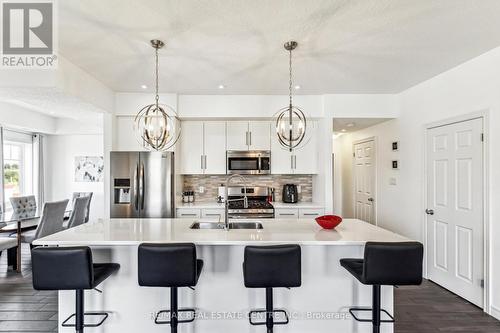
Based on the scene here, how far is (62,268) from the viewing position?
1869 millimetres

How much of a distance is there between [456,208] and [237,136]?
322 centimetres

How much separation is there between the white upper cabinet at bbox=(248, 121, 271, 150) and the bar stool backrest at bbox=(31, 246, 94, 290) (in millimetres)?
3205

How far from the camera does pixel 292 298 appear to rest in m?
2.35

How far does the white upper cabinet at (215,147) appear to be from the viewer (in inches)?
184

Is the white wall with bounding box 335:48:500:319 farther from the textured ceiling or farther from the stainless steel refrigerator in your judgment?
the stainless steel refrigerator

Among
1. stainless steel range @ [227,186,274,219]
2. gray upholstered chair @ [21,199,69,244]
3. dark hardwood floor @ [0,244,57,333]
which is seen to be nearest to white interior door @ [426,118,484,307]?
stainless steel range @ [227,186,274,219]

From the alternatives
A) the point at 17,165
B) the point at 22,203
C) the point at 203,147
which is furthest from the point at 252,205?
the point at 17,165

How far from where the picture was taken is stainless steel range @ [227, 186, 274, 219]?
420 centimetres

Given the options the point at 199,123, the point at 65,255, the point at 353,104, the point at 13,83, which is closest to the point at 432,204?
the point at 353,104

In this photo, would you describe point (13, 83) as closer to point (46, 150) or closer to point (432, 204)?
point (46, 150)

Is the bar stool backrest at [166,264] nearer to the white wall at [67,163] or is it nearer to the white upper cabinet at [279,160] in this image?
the white upper cabinet at [279,160]

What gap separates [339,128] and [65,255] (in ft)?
15.7

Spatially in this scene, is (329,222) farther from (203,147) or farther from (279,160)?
(203,147)

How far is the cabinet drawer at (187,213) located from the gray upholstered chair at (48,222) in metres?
1.70
